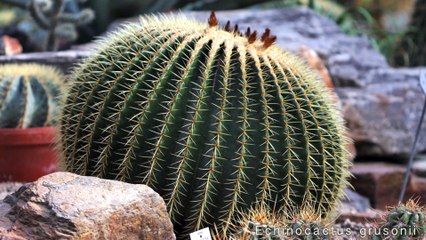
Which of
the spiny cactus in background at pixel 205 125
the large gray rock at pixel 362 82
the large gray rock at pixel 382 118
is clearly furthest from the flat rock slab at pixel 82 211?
the large gray rock at pixel 382 118

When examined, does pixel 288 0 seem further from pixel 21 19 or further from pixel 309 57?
pixel 309 57

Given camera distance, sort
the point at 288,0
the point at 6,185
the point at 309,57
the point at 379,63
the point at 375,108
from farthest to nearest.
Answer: the point at 288,0 → the point at 379,63 → the point at 375,108 → the point at 309,57 → the point at 6,185

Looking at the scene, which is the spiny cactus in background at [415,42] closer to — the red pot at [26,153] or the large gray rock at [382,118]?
the large gray rock at [382,118]

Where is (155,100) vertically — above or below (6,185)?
above

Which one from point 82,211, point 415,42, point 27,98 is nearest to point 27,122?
point 27,98

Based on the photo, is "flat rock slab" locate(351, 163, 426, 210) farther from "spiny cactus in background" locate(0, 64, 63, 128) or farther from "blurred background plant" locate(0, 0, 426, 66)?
"spiny cactus in background" locate(0, 64, 63, 128)

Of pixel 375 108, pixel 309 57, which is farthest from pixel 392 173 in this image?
pixel 309 57
